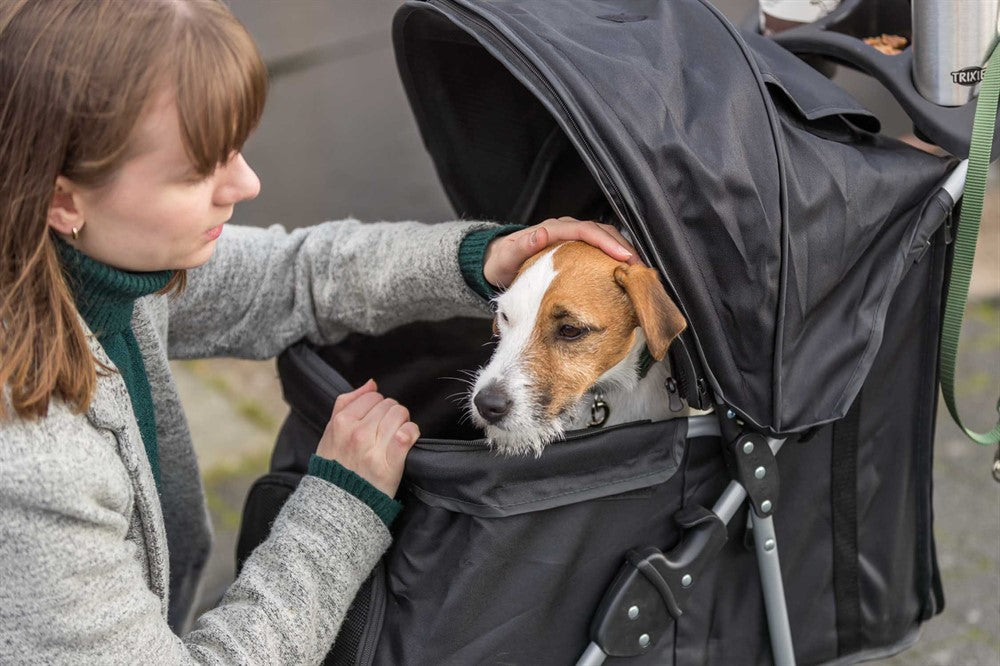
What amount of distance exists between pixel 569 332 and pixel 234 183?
1.67 feet

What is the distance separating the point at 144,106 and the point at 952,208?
1132mm

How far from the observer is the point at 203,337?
5.79 ft

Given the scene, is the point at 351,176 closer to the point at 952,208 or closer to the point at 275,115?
the point at 275,115

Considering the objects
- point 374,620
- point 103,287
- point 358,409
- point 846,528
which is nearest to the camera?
point 103,287

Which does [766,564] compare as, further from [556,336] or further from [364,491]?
[364,491]

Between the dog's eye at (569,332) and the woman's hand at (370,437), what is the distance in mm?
250

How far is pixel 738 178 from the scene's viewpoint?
1296 millimetres

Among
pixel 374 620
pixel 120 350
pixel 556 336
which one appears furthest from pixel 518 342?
pixel 120 350

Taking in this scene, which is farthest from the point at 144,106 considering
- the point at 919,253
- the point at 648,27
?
the point at 919,253

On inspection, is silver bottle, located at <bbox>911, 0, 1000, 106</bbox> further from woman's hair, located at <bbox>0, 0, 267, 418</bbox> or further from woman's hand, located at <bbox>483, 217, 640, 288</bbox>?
woman's hair, located at <bbox>0, 0, 267, 418</bbox>

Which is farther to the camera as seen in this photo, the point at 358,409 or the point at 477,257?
the point at 477,257

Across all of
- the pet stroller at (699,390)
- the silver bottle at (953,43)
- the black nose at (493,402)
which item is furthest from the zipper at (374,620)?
the silver bottle at (953,43)

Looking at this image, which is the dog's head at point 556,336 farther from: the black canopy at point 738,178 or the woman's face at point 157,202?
the woman's face at point 157,202

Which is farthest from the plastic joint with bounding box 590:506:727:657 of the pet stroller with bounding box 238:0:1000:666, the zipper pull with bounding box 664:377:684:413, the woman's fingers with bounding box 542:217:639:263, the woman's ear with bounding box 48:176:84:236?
the woman's ear with bounding box 48:176:84:236
